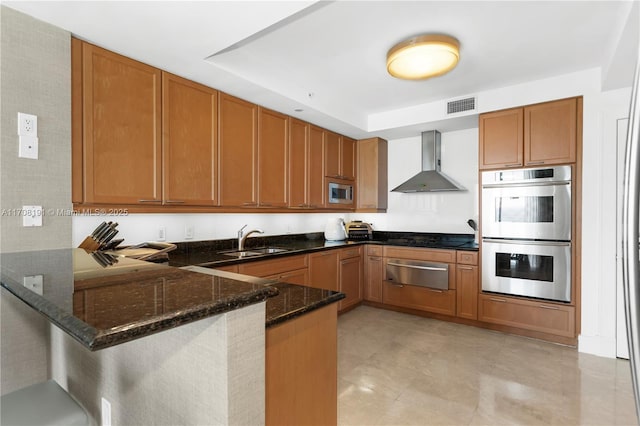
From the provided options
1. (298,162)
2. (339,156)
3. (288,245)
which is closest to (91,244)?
(288,245)

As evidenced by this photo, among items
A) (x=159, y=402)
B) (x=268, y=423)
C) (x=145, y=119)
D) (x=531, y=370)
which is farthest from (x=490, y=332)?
(x=145, y=119)

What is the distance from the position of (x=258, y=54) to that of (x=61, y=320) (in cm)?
243

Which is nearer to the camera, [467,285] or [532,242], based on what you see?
[532,242]

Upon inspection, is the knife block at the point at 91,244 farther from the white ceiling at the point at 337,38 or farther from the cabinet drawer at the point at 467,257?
the cabinet drawer at the point at 467,257

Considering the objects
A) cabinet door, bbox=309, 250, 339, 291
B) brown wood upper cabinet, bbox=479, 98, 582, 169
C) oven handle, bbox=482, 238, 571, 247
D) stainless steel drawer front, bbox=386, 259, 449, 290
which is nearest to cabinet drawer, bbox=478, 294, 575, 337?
stainless steel drawer front, bbox=386, 259, 449, 290

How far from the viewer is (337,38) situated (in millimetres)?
2363

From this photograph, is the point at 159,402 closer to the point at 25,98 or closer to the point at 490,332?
the point at 25,98

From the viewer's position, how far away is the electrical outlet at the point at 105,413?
4.11ft

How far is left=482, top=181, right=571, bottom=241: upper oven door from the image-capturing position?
9.80 ft

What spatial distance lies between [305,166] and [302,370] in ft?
9.33

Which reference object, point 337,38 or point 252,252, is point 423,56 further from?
point 252,252

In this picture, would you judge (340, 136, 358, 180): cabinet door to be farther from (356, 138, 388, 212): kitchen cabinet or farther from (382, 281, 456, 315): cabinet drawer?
(382, 281, 456, 315): cabinet drawer

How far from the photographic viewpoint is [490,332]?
3320mm

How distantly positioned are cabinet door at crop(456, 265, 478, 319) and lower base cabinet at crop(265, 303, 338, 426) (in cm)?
267
